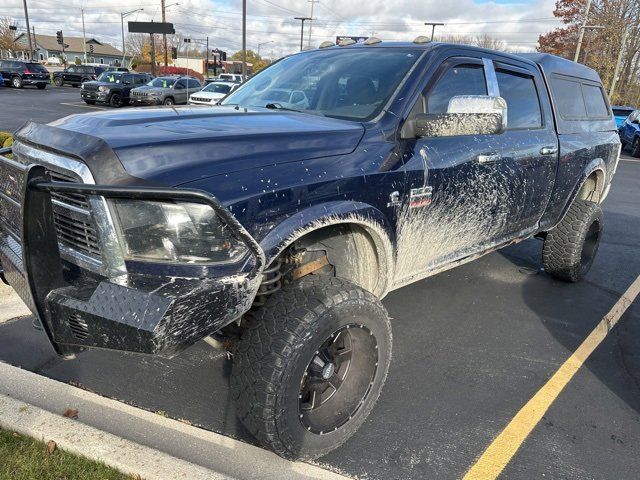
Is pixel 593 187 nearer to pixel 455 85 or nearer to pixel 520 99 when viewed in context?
pixel 520 99

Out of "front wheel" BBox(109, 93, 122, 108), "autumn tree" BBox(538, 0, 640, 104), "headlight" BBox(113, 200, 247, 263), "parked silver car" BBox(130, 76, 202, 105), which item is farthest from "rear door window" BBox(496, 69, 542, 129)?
"autumn tree" BBox(538, 0, 640, 104)

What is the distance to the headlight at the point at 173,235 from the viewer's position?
74.7 inches

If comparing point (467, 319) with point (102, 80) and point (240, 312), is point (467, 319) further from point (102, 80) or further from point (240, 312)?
point (102, 80)

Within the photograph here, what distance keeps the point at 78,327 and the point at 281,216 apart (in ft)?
2.85

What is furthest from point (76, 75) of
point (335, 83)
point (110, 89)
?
point (335, 83)

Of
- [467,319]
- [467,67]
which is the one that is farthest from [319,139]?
[467,319]

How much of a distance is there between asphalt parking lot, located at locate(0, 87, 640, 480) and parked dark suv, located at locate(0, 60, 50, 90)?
36.5 m

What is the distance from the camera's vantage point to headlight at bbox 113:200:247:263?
1.90 m

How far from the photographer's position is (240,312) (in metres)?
1.98

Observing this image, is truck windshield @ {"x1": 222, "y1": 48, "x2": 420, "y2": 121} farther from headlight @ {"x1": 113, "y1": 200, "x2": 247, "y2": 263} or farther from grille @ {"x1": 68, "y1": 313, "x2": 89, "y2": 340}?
grille @ {"x1": 68, "y1": 313, "x2": 89, "y2": 340}

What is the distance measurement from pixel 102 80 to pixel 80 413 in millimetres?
26359

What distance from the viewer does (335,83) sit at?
3.24 meters

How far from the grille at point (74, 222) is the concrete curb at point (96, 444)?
37.6 inches

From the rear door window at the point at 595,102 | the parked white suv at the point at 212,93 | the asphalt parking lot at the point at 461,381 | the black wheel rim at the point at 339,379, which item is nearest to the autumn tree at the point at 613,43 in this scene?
the parked white suv at the point at 212,93
